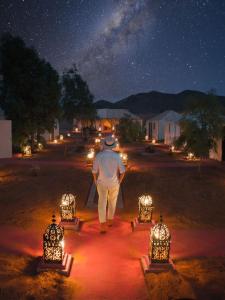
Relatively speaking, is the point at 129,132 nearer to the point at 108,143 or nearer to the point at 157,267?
the point at 108,143

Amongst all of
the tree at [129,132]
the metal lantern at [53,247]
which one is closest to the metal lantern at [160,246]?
the metal lantern at [53,247]

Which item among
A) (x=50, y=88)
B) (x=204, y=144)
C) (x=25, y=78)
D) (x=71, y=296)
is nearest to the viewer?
(x=71, y=296)

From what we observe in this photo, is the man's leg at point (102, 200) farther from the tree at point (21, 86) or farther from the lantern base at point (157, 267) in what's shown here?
the tree at point (21, 86)

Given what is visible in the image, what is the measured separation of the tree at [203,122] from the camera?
13.7 meters

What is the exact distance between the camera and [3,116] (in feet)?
78.5

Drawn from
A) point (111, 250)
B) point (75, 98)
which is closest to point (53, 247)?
point (111, 250)

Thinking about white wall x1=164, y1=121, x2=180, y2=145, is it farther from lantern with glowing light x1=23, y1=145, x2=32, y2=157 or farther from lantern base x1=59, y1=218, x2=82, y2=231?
lantern base x1=59, y1=218, x2=82, y2=231

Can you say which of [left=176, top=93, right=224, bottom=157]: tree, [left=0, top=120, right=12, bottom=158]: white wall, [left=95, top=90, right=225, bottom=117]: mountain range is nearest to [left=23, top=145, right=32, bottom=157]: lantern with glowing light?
[left=0, top=120, right=12, bottom=158]: white wall

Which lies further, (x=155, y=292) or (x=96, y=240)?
(x=96, y=240)

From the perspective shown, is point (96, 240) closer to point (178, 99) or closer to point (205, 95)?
point (205, 95)

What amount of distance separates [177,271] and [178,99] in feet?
584

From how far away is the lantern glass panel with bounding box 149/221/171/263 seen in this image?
5.22 meters

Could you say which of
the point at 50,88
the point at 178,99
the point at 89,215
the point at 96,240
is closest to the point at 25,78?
the point at 50,88

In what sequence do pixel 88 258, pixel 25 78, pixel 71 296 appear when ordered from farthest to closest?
pixel 25 78
pixel 88 258
pixel 71 296
